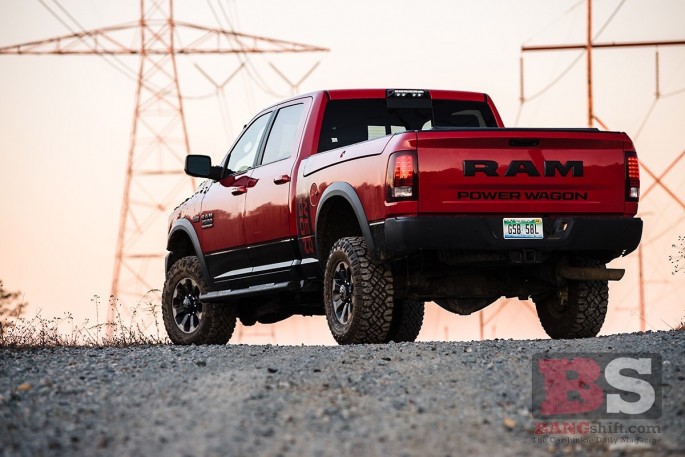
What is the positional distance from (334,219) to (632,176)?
Answer: 251 cm

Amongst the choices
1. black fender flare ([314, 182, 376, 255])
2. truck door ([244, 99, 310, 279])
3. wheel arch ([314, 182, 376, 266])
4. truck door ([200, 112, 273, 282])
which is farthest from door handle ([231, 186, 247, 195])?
black fender flare ([314, 182, 376, 255])

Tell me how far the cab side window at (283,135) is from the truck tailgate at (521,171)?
2.20 metres

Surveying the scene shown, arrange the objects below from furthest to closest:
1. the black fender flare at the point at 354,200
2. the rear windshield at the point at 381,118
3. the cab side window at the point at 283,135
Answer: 1. the cab side window at the point at 283,135
2. the rear windshield at the point at 381,118
3. the black fender flare at the point at 354,200

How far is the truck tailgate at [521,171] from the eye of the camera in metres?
8.90

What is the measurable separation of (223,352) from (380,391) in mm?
2660

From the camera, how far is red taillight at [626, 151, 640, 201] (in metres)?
9.50

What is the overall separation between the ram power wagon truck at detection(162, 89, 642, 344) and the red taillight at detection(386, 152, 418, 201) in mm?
10

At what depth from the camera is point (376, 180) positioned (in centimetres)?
912

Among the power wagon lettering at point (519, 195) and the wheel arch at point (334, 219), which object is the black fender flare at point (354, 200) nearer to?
the wheel arch at point (334, 219)

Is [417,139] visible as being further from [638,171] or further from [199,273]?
[199,273]

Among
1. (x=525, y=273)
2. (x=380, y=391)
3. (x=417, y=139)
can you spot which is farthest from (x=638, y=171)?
(x=380, y=391)

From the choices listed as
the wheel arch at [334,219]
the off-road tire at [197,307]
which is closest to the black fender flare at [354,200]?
the wheel arch at [334,219]

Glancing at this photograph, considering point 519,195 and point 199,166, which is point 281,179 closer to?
point 199,166

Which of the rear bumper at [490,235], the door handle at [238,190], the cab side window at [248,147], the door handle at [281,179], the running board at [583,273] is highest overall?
the cab side window at [248,147]
